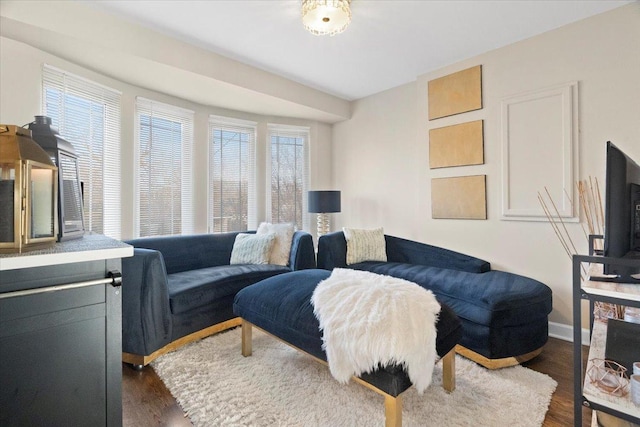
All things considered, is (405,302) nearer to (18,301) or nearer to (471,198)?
(18,301)

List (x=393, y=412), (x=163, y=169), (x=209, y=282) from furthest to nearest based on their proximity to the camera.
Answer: (x=163, y=169) < (x=209, y=282) < (x=393, y=412)

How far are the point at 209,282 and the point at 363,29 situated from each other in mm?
2471

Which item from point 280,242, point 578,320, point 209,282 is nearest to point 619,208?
point 578,320

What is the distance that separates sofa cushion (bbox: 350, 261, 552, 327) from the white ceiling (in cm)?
207

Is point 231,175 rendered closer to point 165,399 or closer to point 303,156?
point 303,156

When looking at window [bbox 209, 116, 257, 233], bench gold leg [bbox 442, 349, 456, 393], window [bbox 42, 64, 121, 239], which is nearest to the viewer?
bench gold leg [bbox 442, 349, 456, 393]

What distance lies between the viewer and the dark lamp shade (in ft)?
12.3

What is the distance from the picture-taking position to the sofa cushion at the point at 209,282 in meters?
2.31

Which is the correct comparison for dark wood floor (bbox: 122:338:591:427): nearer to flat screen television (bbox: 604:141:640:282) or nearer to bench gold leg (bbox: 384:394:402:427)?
bench gold leg (bbox: 384:394:402:427)

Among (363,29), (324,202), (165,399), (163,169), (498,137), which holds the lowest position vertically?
(165,399)

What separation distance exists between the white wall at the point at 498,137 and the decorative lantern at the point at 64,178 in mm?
3094

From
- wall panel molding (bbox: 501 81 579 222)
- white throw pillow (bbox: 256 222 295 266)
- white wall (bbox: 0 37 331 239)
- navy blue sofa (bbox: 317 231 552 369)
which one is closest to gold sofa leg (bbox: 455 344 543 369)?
navy blue sofa (bbox: 317 231 552 369)

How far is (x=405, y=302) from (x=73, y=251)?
4.65 feet

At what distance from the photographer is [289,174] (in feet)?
14.2
